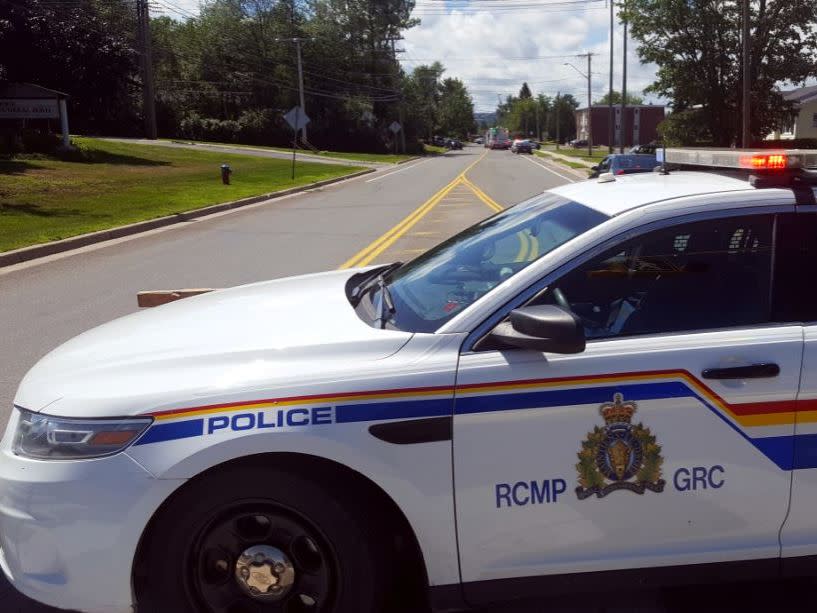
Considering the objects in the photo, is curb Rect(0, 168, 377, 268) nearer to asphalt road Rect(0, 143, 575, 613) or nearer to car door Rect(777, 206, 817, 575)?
asphalt road Rect(0, 143, 575, 613)

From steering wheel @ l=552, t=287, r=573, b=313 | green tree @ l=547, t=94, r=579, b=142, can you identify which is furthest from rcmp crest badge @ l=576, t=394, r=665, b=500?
green tree @ l=547, t=94, r=579, b=142

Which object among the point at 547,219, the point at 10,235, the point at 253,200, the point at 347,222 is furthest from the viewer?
the point at 253,200

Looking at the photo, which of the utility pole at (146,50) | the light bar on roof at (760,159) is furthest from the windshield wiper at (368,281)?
the utility pole at (146,50)

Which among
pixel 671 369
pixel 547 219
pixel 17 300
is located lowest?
pixel 17 300

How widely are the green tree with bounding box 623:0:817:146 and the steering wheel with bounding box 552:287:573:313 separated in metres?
51.3

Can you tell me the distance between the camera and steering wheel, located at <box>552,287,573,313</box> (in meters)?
2.95

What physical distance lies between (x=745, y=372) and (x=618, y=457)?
0.50 m

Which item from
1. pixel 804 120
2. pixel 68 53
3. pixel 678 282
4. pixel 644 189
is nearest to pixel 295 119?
pixel 68 53

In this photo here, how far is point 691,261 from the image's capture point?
3207 millimetres

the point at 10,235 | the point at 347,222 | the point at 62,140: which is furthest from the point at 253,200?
the point at 62,140

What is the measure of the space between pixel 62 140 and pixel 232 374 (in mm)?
39807

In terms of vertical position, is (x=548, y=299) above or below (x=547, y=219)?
below

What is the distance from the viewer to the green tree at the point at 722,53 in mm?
49688

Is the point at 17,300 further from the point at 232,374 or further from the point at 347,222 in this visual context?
the point at 347,222
